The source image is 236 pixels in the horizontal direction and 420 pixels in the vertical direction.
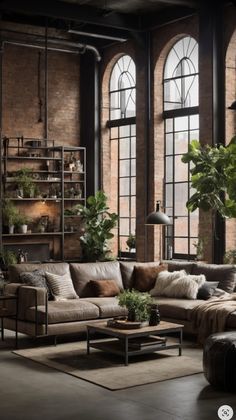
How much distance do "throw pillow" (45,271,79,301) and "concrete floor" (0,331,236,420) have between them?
220 centimetres

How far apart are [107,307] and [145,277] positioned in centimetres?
132

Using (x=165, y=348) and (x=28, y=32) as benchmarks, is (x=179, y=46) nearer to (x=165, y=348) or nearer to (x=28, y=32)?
(x=28, y=32)

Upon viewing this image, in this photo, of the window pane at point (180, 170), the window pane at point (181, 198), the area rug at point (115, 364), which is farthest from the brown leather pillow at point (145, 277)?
the window pane at point (180, 170)

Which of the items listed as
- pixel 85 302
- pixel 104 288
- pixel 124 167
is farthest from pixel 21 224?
pixel 85 302

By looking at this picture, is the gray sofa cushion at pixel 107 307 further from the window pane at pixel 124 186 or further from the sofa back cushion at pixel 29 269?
the window pane at pixel 124 186

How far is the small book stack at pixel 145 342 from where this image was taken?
24.6 ft

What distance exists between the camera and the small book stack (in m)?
7.51

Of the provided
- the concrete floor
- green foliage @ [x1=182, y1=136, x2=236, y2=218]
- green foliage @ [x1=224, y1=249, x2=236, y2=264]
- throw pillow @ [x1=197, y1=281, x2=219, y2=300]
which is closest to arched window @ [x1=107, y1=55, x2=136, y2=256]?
green foliage @ [x1=224, y1=249, x2=236, y2=264]

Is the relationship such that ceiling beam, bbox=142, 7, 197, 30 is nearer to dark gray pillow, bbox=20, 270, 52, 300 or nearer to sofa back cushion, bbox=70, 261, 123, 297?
sofa back cushion, bbox=70, 261, 123, 297

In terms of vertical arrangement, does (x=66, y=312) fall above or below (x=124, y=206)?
below

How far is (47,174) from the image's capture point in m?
13.9

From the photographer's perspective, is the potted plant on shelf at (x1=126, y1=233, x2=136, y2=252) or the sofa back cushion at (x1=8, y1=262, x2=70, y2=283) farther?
the potted plant on shelf at (x1=126, y1=233, x2=136, y2=252)

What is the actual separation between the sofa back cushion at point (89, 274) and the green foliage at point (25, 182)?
366 centimetres

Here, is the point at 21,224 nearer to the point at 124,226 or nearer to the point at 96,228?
the point at 96,228
